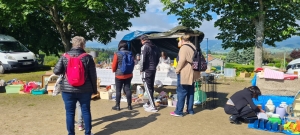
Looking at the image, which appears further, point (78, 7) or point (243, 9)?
point (78, 7)

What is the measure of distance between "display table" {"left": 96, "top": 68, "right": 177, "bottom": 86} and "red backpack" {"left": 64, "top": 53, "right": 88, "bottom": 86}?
4269 mm

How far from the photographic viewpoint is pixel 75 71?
4242 mm

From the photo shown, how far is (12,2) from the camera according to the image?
50.3 ft

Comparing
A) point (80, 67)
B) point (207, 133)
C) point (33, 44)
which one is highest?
point (33, 44)

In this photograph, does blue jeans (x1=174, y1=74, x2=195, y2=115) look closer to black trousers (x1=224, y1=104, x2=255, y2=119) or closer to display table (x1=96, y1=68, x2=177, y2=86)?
black trousers (x1=224, y1=104, x2=255, y2=119)

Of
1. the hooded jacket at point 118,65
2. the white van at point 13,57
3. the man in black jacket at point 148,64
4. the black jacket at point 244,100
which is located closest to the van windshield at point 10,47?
the white van at point 13,57

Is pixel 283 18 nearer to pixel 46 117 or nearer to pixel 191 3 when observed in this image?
pixel 191 3

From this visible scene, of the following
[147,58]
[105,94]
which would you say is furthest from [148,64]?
[105,94]

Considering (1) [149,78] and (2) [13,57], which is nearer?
(1) [149,78]

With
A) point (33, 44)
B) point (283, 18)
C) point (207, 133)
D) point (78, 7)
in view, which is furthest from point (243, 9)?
point (33, 44)

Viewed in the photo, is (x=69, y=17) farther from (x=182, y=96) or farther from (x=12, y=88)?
(x=182, y=96)

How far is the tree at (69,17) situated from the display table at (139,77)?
21.9 feet

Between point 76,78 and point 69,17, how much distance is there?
43.1ft

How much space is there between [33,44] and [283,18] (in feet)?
54.3
